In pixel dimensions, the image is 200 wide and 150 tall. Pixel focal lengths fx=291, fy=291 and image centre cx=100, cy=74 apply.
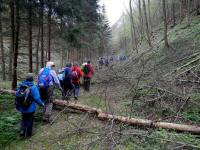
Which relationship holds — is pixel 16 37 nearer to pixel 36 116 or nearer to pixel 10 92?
pixel 10 92

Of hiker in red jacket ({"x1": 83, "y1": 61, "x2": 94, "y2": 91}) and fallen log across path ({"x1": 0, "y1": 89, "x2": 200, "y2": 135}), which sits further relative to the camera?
hiker in red jacket ({"x1": 83, "y1": 61, "x2": 94, "y2": 91})

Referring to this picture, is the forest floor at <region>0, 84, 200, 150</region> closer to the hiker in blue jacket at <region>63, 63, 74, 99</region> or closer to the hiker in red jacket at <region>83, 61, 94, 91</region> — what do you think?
the hiker in blue jacket at <region>63, 63, 74, 99</region>

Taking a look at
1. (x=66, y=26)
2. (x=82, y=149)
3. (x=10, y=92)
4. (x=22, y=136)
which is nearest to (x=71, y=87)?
(x=10, y=92)

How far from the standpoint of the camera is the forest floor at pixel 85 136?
6.39m

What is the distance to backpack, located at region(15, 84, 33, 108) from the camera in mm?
7949

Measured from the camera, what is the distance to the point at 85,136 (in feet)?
25.5

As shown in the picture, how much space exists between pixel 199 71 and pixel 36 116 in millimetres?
6218

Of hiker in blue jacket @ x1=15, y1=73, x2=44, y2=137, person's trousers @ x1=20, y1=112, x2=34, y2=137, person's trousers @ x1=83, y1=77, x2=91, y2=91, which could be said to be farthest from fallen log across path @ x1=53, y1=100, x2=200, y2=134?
person's trousers @ x1=83, y1=77, x2=91, y2=91

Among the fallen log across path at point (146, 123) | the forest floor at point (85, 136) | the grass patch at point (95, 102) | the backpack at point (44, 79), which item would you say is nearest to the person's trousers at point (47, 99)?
the backpack at point (44, 79)

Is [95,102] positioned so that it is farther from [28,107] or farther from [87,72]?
[28,107]

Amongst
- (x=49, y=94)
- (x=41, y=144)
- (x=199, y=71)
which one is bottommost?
(x=41, y=144)

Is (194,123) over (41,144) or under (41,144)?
over

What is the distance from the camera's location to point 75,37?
2175cm

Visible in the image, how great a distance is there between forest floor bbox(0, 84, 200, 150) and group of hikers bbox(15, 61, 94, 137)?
43cm
